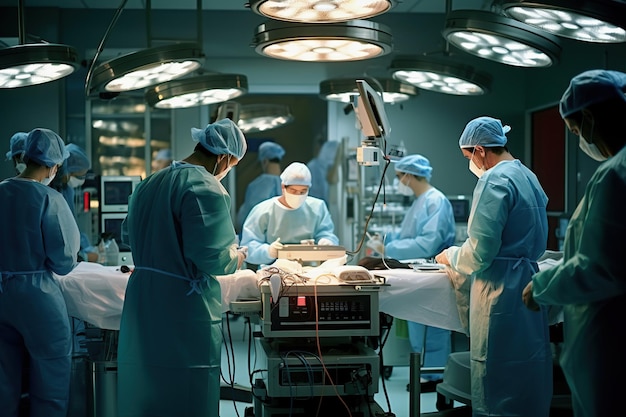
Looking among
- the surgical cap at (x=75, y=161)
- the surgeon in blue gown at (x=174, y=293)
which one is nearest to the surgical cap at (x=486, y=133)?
the surgeon in blue gown at (x=174, y=293)

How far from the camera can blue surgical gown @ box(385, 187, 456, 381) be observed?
507 cm

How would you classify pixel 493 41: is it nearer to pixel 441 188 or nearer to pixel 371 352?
pixel 371 352

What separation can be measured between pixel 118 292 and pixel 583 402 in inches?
87.2

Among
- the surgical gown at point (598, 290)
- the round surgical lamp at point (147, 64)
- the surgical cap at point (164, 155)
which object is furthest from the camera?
the surgical cap at point (164, 155)

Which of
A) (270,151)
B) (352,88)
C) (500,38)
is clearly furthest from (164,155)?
(500,38)

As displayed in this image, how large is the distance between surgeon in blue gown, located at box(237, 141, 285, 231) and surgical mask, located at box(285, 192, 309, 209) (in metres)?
1.79

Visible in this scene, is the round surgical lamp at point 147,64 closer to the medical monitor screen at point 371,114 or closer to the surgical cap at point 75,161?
the medical monitor screen at point 371,114

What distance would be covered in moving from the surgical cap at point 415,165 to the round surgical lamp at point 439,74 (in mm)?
653

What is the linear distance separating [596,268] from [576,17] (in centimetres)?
110

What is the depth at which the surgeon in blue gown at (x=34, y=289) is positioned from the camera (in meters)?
3.22

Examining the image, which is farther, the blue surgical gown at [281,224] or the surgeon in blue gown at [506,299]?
the blue surgical gown at [281,224]

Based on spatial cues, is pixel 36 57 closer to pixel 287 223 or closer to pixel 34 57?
pixel 34 57

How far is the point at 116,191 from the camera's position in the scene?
5.58 meters

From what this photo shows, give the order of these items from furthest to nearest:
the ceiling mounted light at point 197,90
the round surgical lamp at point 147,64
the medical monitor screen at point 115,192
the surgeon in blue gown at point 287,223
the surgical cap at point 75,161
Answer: the medical monitor screen at point 115,192, the surgical cap at point 75,161, the surgeon in blue gown at point 287,223, the ceiling mounted light at point 197,90, the round surgical lamp at point 147,64
